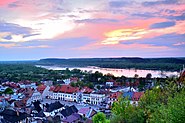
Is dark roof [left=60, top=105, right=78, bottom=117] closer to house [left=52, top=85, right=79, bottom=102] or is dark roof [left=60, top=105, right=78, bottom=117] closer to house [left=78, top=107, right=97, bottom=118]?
house [left=78, top=107, right=97, bottom=118]

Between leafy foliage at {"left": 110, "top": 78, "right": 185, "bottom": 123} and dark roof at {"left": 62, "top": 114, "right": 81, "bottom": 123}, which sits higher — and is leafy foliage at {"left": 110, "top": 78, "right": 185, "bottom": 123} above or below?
above

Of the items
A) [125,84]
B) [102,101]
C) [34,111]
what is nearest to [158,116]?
[34,111]

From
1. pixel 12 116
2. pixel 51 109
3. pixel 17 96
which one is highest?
pixel 12 116

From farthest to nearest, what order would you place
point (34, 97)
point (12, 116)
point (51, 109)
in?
point (34, 97)
point (51, 109)
point (12, 116)

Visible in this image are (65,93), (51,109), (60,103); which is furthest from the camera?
(65,93)

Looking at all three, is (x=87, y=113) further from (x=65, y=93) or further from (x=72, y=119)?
(x=65, y=93)

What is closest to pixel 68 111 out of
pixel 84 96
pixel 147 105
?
pixel 84 96

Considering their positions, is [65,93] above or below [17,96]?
above

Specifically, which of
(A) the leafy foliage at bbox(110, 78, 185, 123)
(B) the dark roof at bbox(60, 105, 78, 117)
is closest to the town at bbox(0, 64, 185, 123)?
(B) the dark roof at bbox(60, 105, 78, 117)

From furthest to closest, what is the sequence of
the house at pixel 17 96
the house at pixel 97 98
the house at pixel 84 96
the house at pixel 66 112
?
the house at pixel 84 96
the house at pixel 17 96
the house at pixel 97 98
the house at pixel 66 112

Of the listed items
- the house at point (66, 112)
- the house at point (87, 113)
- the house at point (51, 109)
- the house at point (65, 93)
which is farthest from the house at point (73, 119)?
the house at point (65, 93)

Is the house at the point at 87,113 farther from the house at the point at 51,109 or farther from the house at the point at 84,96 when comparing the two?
the house at the point at 84,96
